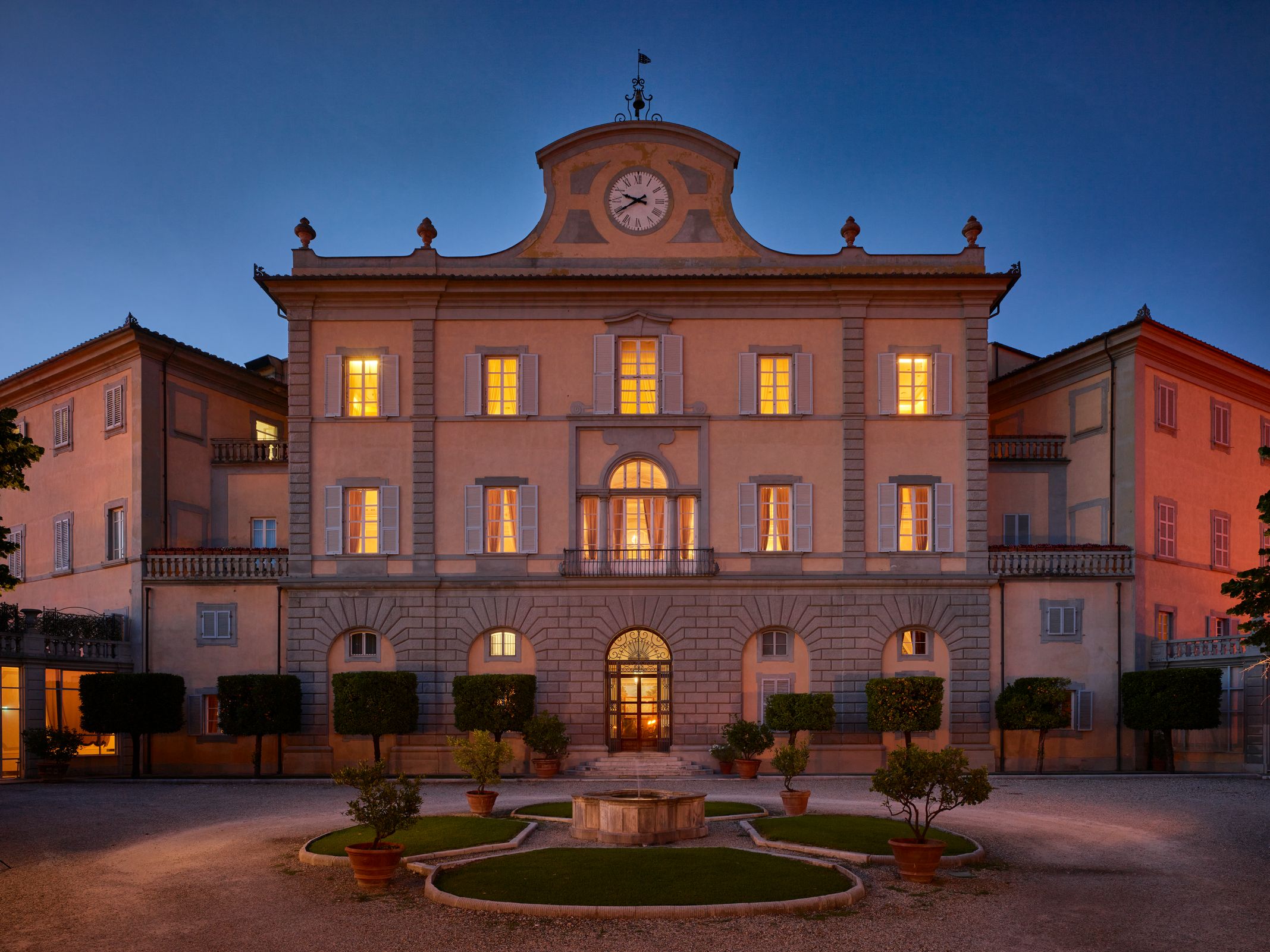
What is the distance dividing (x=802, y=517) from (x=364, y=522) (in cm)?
1259

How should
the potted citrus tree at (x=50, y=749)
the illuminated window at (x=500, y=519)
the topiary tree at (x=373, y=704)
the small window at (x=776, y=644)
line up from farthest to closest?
the illuminated window at (x=500, y=519)
the small window at (x=776, y=644)
the topiary tree at (x=373, y=704)
the potted citrus tree at (x=50, y=749)

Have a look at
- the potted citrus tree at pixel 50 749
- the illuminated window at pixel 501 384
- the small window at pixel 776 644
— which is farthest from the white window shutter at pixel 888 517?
the potted citrus tree at pixel 50 749

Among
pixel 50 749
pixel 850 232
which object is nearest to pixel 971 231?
pixel 850 232

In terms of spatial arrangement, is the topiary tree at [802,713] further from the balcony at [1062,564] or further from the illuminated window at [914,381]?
the illuminated window at [914,381]

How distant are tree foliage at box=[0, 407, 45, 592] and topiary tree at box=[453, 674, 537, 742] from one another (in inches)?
504

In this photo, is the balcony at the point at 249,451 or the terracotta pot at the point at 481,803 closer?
the terracotta pot at the point at 481,803

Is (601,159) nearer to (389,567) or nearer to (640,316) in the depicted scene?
(640,316)

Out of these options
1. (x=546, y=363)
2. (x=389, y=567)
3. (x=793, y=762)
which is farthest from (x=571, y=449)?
(x=793, y=762)

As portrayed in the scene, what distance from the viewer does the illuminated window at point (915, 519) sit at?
30.8m

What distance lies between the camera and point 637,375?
3128 centimetres

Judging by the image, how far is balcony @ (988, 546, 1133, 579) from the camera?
30562 millimetres

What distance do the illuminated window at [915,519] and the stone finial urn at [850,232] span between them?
7.34m

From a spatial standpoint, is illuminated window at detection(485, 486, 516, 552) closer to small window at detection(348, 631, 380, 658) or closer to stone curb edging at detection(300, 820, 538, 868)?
small window at detection(348, 631, 380, 658)

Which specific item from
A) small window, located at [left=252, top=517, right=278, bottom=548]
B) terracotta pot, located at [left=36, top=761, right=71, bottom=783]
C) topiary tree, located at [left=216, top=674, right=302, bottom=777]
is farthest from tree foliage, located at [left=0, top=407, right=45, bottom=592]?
small window, located at [left=252, top=517, right=278, bottom=548]
